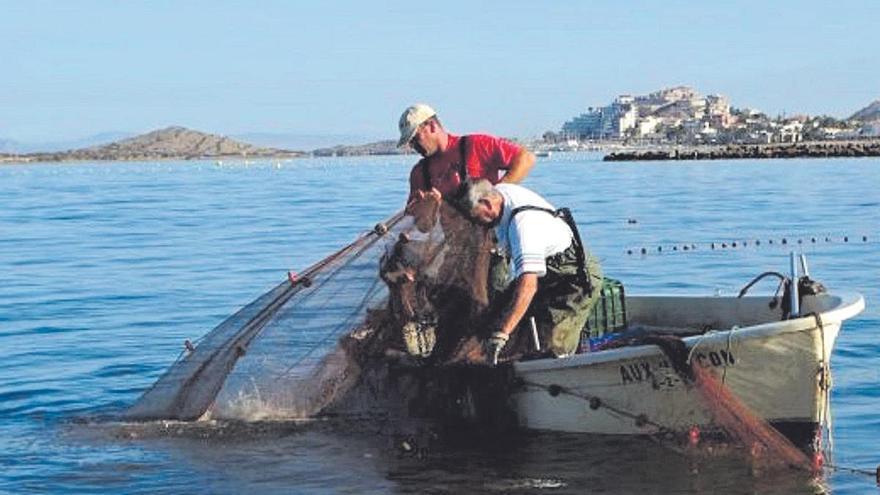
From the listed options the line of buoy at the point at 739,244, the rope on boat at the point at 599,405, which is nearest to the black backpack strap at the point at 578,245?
the rope on boat at the point at 599,405

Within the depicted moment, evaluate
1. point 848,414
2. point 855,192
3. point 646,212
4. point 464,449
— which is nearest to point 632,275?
point 848,414

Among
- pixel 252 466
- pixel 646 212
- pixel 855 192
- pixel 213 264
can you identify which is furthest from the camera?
pixel 855 192

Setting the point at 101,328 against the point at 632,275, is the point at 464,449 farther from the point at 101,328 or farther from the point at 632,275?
the point at 632,275

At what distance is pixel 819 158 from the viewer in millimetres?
105375

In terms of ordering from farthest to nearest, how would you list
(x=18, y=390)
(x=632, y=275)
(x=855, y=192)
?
1. (x=855, y=192)
2. (x=632, y=275)
3. (x=18, y=390)

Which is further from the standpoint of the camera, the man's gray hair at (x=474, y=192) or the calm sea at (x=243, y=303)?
the calm sea at (x=243, y=303)

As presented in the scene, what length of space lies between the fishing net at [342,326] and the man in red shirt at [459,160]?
286 millimetres

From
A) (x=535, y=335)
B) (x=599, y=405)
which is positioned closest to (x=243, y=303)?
(x=535, y=335)

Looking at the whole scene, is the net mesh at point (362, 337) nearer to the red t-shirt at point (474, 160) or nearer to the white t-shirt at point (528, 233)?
the red t-shirt at point (474, 160)

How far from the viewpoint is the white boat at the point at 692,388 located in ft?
30.6

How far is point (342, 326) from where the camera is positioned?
36.4ft

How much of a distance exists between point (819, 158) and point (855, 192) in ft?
179

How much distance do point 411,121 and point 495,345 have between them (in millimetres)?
1849

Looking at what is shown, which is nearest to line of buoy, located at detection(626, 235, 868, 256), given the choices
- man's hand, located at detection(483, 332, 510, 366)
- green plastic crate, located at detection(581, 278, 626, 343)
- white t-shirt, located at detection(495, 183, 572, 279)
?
green plastic crate, located at detection(581, 278, 626, 343)
